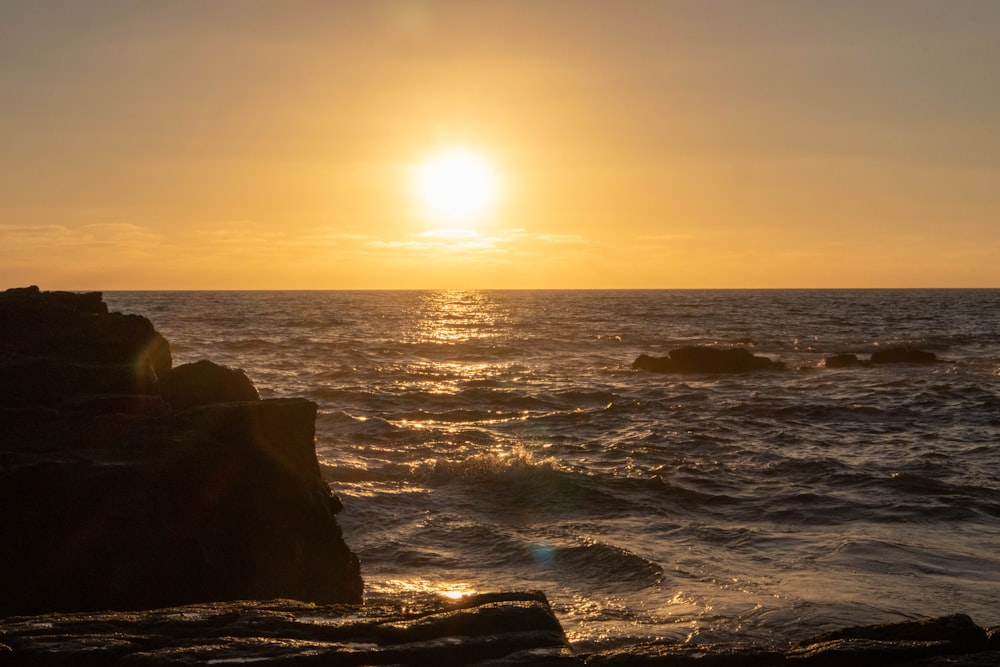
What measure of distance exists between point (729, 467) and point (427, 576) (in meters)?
8.22

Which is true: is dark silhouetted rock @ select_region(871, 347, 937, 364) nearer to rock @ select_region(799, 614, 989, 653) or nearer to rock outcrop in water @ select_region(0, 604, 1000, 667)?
rock @ select_region(799, 614, 989, 653)

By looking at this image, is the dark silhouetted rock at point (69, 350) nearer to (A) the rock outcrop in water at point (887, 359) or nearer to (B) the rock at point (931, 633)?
(B) the rock at point (931, 633)

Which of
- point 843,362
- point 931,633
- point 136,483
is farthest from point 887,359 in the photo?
point 136,483

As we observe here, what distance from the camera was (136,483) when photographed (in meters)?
7.60

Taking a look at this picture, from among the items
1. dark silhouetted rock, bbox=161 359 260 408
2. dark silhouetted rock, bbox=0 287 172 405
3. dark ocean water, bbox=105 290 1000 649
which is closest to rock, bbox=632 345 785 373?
dark ocean water, bbox=105 290 1000 649

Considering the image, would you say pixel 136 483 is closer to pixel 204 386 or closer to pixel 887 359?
pixel 204 386

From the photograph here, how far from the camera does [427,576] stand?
10.4 metres

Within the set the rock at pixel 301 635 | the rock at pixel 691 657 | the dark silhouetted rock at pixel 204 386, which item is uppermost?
the dark silhouetted rock at pixel 204 386

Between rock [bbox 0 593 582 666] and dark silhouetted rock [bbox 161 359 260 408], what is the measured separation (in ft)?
13.8

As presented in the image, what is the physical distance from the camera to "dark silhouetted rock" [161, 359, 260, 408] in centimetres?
970

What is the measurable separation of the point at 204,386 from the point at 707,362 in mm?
28863

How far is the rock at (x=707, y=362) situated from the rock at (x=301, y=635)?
31001 millimetres

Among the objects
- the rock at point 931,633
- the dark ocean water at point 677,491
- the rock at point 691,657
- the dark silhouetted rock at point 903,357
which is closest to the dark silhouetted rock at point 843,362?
the dark silhouetted rock at point 903,357

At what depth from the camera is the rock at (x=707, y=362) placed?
35.7 meters
